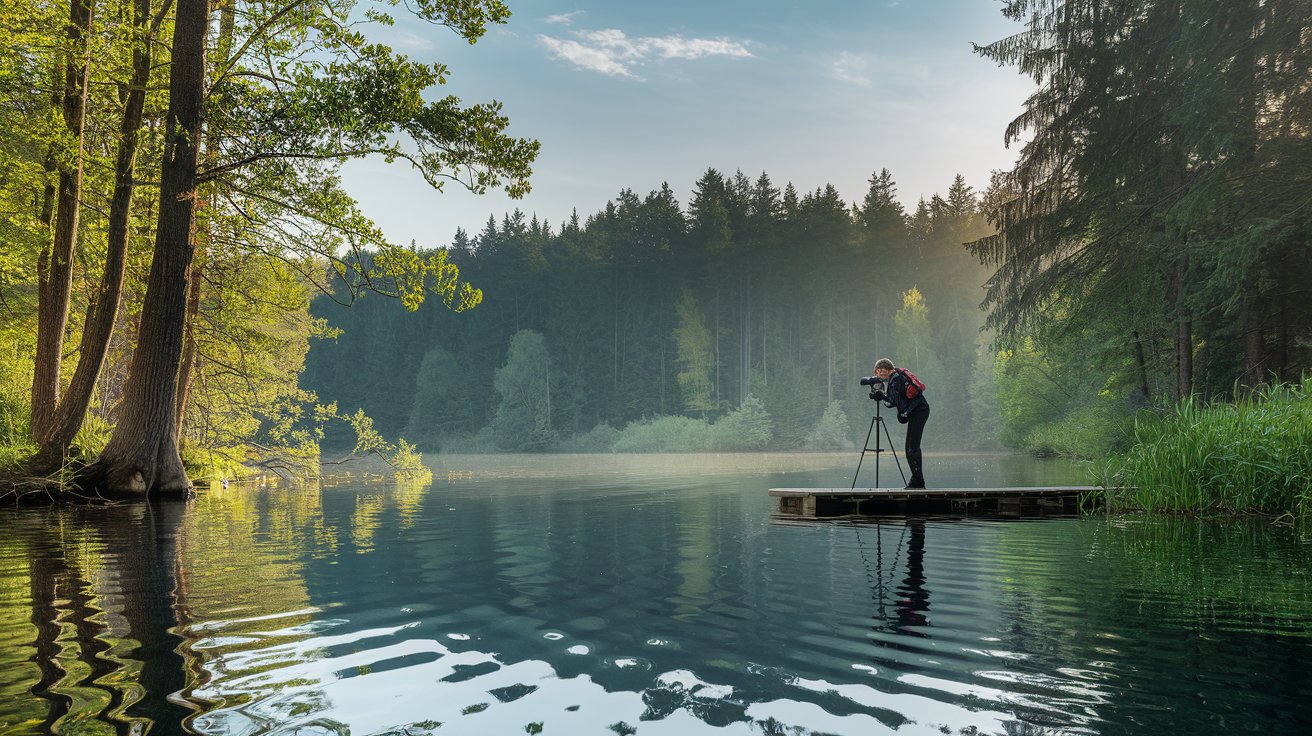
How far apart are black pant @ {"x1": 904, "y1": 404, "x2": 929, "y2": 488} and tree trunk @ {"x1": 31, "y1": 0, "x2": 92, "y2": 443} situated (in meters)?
13.9

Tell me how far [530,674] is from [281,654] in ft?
4.52

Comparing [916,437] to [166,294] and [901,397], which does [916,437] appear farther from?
[166,294]

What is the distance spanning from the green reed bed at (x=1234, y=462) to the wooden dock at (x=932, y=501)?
1.20 metres

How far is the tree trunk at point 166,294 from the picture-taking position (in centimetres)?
1402

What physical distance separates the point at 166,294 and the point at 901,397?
1207cm

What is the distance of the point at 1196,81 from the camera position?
15.5 m

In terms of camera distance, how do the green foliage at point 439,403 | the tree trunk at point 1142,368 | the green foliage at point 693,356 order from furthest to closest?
1. the green foliage at point 439,403
2. the green foliage at point 693,356
3. the tree trunk at point 1142,368

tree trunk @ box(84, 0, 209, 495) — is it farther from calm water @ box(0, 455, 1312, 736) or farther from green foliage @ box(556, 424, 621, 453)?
green foliage @ box(556, 424, 621, 453)

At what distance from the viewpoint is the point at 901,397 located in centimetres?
1289

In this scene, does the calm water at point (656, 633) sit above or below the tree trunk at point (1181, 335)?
below

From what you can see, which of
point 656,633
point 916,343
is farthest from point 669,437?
point 656,633

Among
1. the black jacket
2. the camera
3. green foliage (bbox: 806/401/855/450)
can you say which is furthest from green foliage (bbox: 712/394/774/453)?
the black jacket

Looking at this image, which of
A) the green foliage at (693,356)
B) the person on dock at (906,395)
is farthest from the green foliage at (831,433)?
the person on dock at (906,395)

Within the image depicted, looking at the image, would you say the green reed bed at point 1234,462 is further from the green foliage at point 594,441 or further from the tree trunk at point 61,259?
the green foliage at point 594,441
